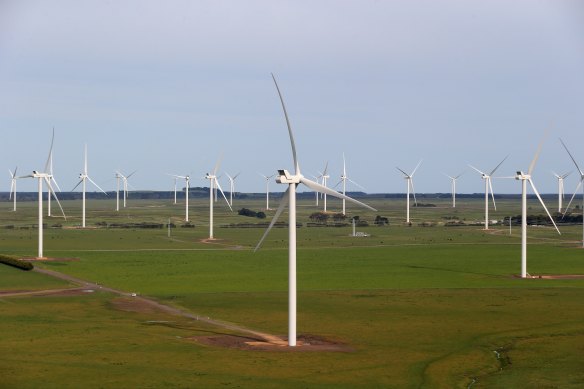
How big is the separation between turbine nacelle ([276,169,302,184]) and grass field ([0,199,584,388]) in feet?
37.0

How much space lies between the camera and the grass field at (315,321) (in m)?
55.3

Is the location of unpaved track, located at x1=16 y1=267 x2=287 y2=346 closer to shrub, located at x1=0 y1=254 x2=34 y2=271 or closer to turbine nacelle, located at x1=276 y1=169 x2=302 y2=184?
shrub, located at x1=0 y1=254 x2=34 y2=271

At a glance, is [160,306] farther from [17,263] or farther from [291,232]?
[17,263]

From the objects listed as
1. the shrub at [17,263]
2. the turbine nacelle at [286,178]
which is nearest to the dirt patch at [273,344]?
the turbine nacelle at [286,178]

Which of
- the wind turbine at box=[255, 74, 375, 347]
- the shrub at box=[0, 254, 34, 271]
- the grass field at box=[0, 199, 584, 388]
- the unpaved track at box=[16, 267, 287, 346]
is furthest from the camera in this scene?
the shrub at box=[0, 254, 34, 271]

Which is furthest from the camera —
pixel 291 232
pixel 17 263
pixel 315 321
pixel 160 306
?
pixel 17 263

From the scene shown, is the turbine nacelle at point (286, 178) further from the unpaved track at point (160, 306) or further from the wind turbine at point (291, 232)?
the unpaved track at point (160, 306)

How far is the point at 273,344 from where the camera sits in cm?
6531

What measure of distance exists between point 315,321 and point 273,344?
11.7 metres

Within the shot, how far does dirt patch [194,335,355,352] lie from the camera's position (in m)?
63.6

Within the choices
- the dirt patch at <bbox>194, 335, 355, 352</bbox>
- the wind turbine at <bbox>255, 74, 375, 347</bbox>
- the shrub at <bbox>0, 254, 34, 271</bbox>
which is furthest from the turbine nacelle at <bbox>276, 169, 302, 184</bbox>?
the shrub at <bbox>0, 254, 34, 271</bbox>

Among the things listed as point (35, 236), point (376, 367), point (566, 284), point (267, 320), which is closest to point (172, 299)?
point (267, 320)

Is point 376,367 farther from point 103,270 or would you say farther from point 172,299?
point 103,270

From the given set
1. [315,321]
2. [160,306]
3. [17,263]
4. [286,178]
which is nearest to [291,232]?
[286,178]
